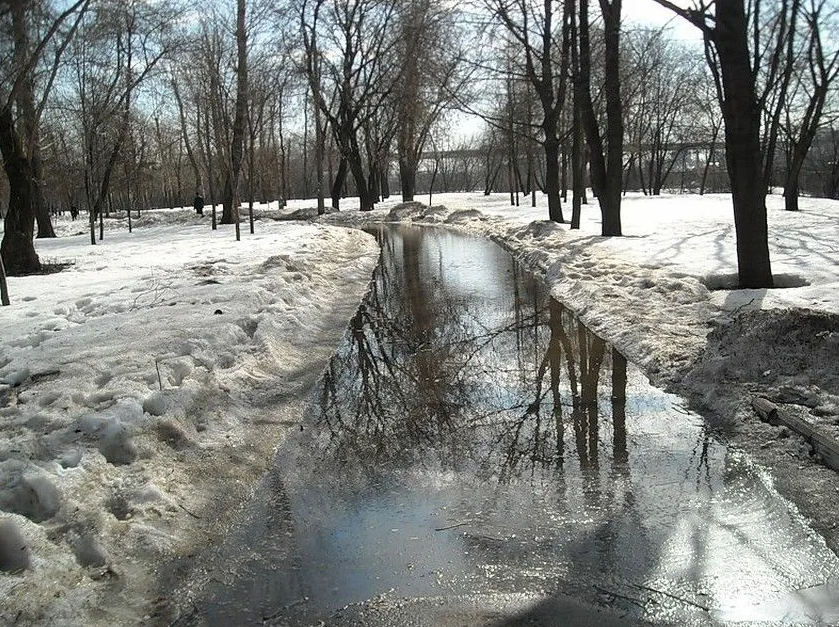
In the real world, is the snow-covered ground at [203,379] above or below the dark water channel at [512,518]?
above

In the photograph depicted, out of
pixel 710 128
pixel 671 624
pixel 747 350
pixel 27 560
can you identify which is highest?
pixel 710 128

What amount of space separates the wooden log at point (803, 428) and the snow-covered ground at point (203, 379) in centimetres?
7

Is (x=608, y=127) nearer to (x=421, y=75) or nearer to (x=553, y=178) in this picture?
(x=553, y=178)

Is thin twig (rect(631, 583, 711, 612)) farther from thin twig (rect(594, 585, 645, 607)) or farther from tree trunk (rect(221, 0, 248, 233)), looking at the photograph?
tree trunk (rect(221, 0, 248, 233))

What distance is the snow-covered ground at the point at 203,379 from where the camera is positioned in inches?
138

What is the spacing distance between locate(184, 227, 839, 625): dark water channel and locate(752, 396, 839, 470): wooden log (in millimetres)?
443

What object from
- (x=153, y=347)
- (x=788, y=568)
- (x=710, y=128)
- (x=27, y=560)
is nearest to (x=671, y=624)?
(x=788, y=568)

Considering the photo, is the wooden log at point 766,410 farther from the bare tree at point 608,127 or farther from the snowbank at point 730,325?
the bare tree at point 608,127

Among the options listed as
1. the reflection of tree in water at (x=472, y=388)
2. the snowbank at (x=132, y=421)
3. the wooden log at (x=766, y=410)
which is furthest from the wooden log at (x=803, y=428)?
the snowbank at (x=132, y=421)

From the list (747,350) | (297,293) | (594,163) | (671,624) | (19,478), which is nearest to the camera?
(671,624)

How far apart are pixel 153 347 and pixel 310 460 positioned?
2.55 meters

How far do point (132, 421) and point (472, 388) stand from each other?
2920 millimetres

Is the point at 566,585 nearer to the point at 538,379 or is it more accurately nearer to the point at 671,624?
the point at 671,624

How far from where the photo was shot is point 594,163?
659 inches
